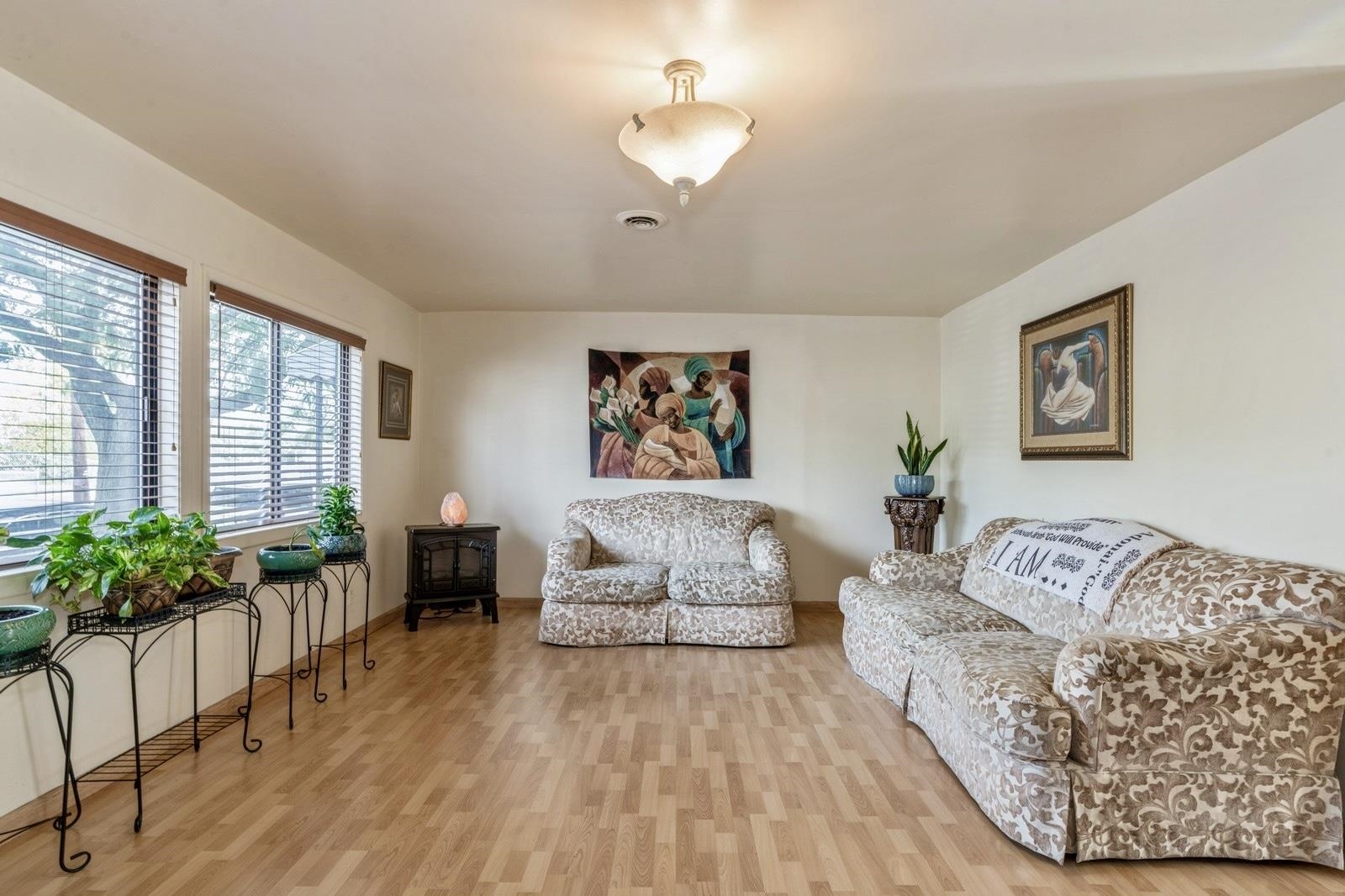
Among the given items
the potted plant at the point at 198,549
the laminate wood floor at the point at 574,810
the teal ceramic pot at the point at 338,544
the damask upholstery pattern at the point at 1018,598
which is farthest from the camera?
the teal ceramic pot at the point at 338,544

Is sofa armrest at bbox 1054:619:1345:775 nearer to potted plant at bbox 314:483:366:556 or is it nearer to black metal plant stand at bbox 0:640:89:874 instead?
black metal plant stand at bbox 0:640:89:874

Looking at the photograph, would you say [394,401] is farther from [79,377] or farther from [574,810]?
[574,810]

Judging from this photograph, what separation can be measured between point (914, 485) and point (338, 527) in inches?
146

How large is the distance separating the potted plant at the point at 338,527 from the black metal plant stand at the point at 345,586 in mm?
30

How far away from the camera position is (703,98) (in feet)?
7.09

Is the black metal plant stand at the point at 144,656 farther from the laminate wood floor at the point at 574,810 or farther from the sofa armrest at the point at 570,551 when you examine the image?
the sofa armrest at the point at 570,551

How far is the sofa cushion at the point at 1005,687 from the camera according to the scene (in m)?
2.01

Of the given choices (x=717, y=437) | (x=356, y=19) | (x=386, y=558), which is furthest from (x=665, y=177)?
(x=386, y=558)

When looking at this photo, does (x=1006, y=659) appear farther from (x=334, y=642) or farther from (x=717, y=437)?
(x=334, y=642)

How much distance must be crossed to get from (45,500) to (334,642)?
6.77ft

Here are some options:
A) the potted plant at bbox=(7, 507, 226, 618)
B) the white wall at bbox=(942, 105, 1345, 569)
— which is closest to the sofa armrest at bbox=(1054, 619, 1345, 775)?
the white wall at bbox=(942, 105, 1345, 569)

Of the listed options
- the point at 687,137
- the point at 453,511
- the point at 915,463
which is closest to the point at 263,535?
the point at 453,511

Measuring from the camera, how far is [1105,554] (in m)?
2.79

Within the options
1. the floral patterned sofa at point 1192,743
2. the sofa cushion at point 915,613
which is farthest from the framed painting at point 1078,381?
the floral patterned sofa at point 1192,743
